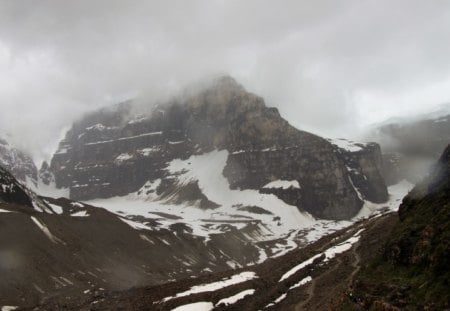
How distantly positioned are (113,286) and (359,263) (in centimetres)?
7879

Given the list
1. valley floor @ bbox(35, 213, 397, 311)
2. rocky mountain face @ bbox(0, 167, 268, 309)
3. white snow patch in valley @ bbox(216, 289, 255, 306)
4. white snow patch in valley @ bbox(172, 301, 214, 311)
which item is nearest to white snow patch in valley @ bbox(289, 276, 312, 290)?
valley floor @ bbox(35, 213, 397, 311)

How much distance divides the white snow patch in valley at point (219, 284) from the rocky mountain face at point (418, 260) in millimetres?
23870

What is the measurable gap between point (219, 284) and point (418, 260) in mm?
33661

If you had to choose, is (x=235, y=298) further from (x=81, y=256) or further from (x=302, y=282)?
(x=81, y=256)

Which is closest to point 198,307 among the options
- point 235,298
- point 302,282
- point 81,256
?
point 235,298

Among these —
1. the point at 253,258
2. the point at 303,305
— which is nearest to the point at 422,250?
the point at 303,305

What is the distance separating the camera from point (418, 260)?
33.8 meters

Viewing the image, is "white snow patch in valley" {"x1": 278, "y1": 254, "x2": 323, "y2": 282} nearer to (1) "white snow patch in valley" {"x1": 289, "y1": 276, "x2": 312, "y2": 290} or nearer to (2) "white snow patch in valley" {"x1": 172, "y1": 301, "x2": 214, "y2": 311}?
(1) "white snow patch in valley" {"x1": 289, "y1": 276, "x2": 312, "y2": 290}

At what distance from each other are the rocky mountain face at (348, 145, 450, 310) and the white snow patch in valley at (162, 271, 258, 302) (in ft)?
78.3

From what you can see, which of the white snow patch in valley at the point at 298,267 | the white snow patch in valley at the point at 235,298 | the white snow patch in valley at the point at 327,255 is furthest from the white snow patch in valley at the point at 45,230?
the white snow patch in valley at the point at 235,298

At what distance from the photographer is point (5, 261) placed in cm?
11212

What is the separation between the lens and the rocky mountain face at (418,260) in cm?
2950

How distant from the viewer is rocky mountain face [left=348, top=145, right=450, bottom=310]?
96.8 feet

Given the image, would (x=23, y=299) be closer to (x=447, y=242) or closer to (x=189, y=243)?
(x=447, y=242)
